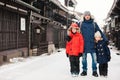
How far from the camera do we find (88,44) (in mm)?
10266

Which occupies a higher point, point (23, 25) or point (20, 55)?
point (23, 25)

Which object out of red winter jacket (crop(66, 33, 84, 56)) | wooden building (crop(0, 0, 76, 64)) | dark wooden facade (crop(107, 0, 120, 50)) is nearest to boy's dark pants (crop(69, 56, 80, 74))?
red winter jacket (crop(66, 33, 84, 56))

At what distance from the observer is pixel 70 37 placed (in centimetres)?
1031

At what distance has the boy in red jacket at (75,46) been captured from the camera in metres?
10.1

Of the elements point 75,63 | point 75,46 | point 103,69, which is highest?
point 75,46

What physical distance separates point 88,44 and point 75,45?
42 cm

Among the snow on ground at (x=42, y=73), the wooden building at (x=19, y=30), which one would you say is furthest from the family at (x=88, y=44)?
the wooden building at (x=19, y=30)

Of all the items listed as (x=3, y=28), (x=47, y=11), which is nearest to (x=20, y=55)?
(x=3, y=28)

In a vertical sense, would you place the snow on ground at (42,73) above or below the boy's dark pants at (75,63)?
below

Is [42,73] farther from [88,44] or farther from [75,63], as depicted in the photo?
[88,44]

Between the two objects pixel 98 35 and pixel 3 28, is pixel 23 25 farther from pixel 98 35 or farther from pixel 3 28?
pixel 98 35

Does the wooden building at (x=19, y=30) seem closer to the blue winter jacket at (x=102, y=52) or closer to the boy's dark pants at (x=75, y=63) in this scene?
the boy's dark pants at (x=75, y=63)

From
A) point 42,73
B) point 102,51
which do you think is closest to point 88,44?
point 102,51

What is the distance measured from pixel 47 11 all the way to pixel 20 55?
37.7ft
